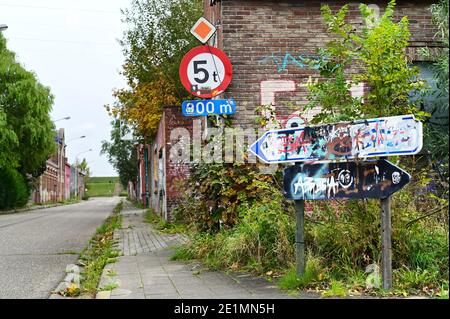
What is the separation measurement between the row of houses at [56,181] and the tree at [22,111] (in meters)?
12.6

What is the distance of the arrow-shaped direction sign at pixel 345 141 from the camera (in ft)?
17.1

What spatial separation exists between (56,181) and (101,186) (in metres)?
79.9

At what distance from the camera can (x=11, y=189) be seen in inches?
1480

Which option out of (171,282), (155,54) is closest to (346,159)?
(171,282)

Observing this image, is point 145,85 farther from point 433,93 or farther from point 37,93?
point 433,93

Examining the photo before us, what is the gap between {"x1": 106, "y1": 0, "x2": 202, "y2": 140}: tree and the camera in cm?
2434

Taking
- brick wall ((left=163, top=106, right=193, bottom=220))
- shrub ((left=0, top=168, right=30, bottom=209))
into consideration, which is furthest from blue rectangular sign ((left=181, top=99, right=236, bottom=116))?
shrub ((left=0, top=168, right=30, bottom=209))

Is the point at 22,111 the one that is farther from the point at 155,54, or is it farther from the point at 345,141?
the point at 345,141

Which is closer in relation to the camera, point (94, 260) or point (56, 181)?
point (94, 260)

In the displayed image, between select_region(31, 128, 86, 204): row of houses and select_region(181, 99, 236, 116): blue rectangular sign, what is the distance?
Answer: 43477 mm

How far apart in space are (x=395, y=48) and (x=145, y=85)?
19.4m

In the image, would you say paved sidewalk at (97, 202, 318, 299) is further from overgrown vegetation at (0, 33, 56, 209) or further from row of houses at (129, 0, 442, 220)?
overgrown vegetation at (0, 33, 56, 209)

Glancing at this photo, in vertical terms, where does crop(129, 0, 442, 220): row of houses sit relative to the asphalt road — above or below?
above

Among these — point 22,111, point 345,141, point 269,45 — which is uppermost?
point 22,111
